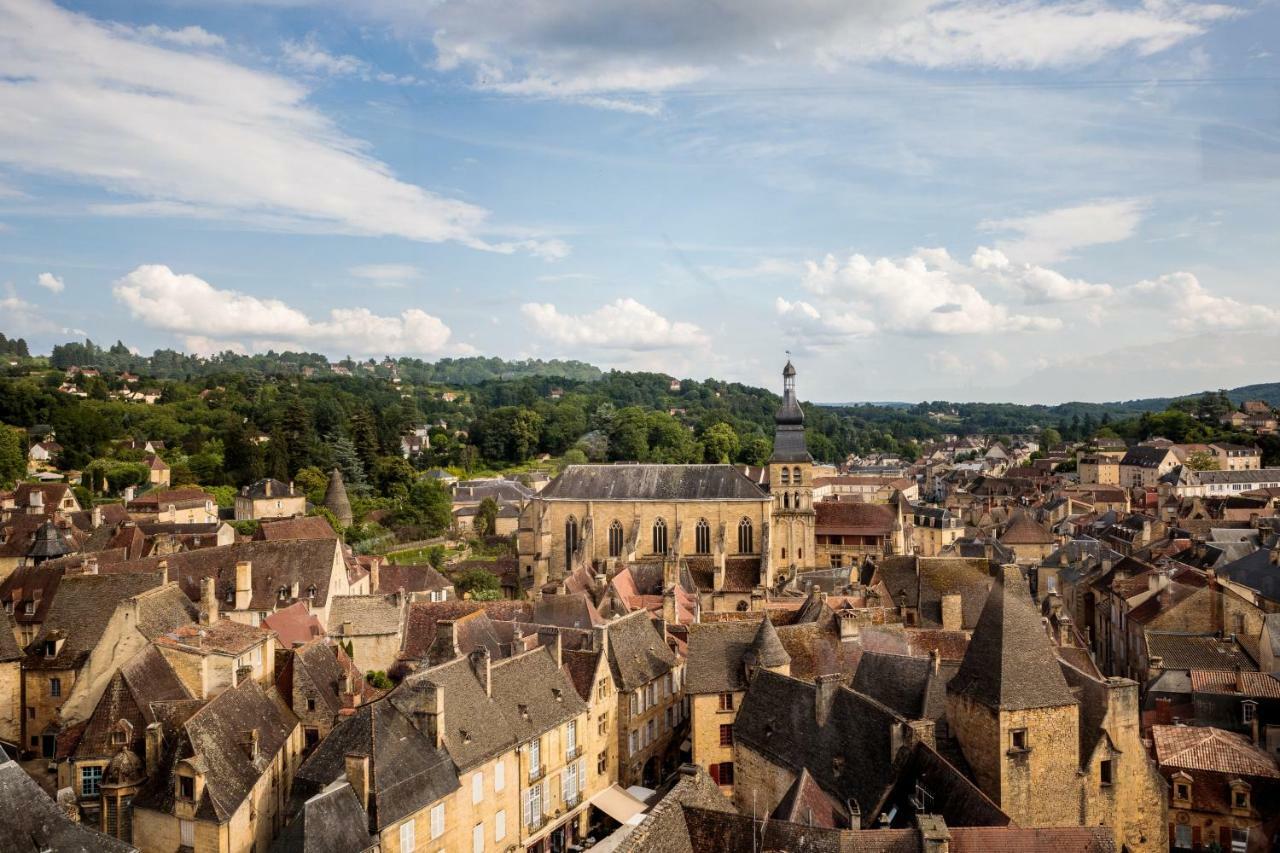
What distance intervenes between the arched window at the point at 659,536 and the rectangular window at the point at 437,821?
148 ft

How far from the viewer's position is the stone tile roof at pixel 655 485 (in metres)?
72.1

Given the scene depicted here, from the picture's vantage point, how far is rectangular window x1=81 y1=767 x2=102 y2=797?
30938 millimetres

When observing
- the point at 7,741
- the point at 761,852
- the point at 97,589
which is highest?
the point at 97,589

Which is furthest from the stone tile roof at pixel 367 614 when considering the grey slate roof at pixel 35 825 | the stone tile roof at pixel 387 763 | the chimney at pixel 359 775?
the grey slate roof at pixel 35 825

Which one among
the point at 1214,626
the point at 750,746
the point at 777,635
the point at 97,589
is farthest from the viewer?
the point at 1214,626

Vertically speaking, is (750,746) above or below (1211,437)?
below

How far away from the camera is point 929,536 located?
87375mm

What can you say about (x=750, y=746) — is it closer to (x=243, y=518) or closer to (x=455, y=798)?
(x=455, y=798)

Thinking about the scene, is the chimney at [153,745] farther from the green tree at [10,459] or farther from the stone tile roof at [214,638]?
the green tree at [10,459]

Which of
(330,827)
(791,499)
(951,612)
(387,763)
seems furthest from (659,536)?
(330,827)

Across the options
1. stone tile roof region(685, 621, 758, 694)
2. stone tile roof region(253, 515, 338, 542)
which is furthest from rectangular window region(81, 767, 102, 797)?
stone tile roof region(253, 515, 338, 542)

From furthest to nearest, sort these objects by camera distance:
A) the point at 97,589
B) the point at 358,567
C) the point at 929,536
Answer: the point at 929,536 < the point at 358,567 < the point at 97,589

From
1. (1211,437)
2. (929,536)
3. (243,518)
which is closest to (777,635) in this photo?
(929,536)

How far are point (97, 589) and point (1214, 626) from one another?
5383 centimetres
